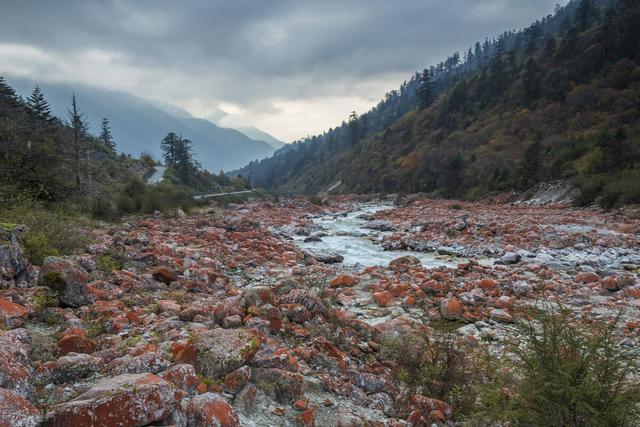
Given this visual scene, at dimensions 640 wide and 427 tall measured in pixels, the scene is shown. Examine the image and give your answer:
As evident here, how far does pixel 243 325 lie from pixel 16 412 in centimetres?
291

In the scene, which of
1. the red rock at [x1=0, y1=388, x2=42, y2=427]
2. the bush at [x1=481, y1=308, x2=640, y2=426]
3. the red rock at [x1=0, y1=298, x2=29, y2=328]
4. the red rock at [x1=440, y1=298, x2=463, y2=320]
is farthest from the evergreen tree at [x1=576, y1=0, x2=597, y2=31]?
the red rock at [x1=0, y1=388, x2=42, y2=427]

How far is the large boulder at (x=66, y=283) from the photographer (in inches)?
214

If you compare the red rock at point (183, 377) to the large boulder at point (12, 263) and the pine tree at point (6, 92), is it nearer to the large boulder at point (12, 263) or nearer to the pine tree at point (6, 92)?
the large boulder at point (12, 263)

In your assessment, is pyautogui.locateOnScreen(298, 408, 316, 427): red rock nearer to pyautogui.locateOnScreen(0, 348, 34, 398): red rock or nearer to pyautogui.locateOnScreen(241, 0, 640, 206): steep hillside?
pyautogui.locateOnScreen(0, 348, 34, 398): red rock

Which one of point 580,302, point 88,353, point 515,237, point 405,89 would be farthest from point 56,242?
point 405,89

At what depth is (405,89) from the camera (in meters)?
151

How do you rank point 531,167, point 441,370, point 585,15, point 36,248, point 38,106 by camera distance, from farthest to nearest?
1. point 585,15
2. point 38,106
3. point 531,167
4. point 36,248
5. point 441,370

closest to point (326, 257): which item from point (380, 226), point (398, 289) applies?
point (398, 289)

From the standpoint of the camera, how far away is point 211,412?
293 cm

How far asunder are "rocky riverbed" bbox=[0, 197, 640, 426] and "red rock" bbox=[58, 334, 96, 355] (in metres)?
0.01

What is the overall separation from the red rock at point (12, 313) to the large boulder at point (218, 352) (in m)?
2.25

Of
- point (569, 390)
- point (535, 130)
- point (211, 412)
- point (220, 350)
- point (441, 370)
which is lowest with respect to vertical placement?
point (441, 370)

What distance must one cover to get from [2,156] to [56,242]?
25.0 feet

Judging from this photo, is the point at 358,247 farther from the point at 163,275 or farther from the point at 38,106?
the point at 38,106
